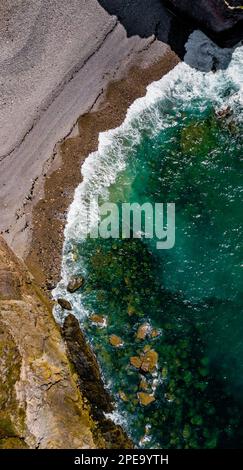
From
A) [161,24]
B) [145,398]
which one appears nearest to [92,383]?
[145,398]

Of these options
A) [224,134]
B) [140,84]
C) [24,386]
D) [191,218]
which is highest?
[140,84]

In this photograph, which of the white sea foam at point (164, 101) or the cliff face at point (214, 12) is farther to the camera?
the white sea foam at point (164, 101)

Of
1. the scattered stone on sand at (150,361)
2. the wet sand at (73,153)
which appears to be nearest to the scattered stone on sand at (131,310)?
the scattered stone on sand at (150,361)

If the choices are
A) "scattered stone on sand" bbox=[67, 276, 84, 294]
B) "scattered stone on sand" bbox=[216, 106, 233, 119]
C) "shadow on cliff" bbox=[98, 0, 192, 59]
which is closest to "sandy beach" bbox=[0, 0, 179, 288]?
"shadow on cliff" bbox=[98, 0, 192, 59]

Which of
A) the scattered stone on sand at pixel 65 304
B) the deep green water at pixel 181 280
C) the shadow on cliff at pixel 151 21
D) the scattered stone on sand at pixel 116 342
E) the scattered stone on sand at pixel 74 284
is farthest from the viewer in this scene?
the shadow on cliff at pixel 151 21

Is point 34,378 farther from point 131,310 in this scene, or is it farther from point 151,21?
point 151,21

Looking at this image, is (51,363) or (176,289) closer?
(51,363)

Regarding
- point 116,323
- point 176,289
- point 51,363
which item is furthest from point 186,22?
point 51,363

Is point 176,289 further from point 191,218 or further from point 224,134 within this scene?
point 224,134

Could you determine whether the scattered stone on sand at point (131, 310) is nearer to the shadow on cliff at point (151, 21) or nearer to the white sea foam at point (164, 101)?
the white sea foam at point (164, 101)
